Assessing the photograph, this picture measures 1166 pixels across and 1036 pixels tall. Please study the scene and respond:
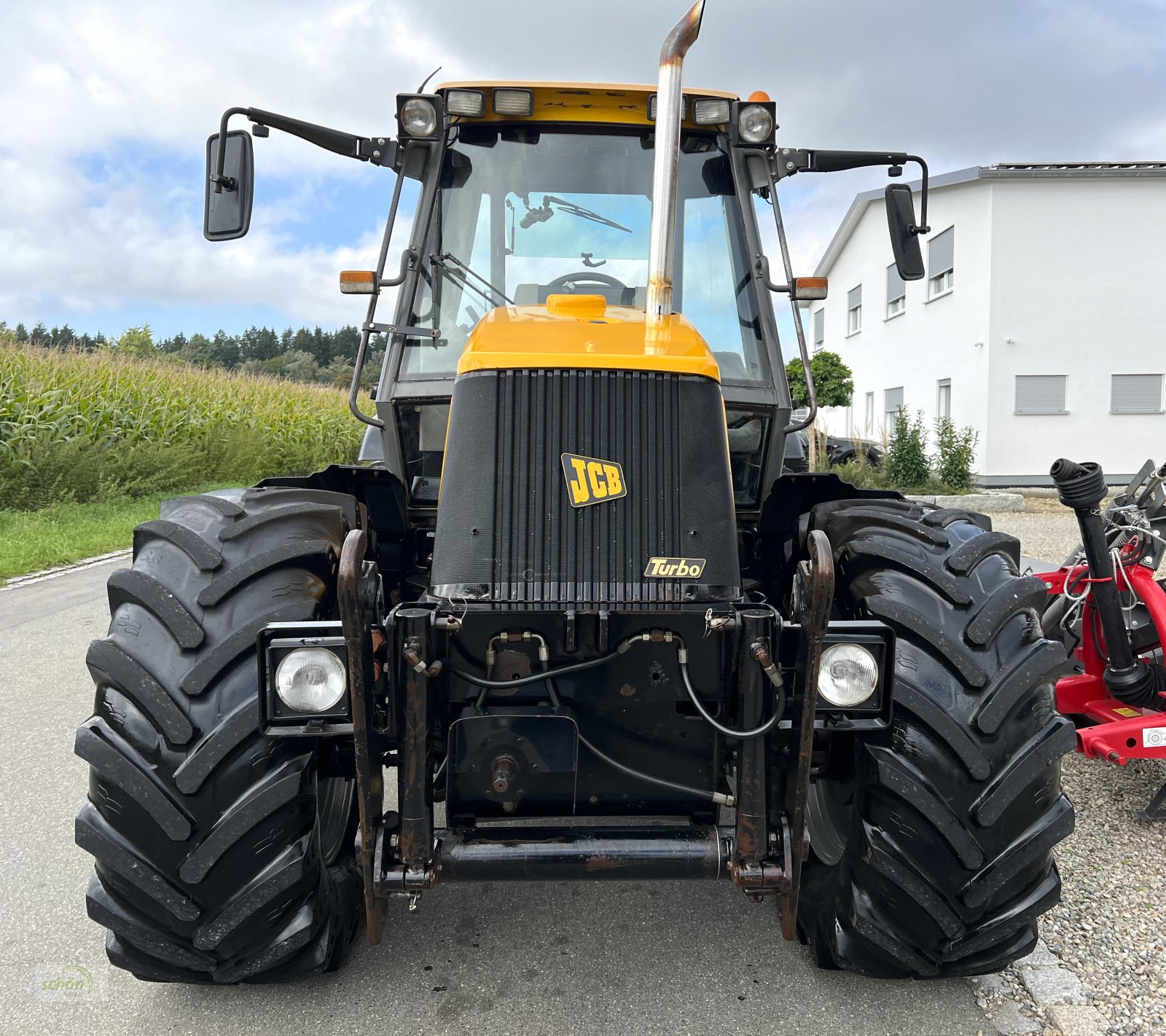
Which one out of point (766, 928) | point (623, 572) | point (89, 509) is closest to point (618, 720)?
point (623, 572)

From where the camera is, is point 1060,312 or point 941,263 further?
point 941,263

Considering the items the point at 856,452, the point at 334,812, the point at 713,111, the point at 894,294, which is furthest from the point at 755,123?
the point at 894,294

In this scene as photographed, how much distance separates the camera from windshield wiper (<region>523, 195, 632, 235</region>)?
3443mm

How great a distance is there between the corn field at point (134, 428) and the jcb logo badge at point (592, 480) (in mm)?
12031

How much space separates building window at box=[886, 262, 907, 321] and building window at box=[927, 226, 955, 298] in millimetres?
1443

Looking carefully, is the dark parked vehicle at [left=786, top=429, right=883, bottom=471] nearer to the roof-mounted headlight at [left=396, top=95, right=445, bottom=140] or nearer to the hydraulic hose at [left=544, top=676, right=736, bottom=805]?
the roof-mounted headlight at [left=396, top=95, right=445, bottom=140]

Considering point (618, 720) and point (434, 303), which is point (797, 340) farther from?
point (618, 720)

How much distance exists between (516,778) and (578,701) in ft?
0.77

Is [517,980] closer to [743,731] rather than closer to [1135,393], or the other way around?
[743,731]

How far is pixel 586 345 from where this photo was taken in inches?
95.3

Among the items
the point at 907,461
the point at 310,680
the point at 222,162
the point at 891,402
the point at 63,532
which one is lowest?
the point at 63,532

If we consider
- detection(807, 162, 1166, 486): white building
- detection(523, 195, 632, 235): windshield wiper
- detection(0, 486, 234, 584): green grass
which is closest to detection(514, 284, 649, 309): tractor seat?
detection(523, 195, 632, 235): windshield wiper

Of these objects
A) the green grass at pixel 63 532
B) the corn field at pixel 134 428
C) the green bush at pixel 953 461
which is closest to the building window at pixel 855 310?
the green bush at pixel 953 461

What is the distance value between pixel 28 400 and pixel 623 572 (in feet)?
43.9
